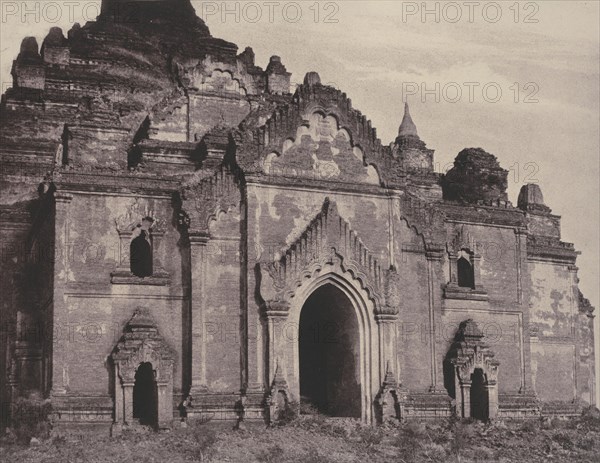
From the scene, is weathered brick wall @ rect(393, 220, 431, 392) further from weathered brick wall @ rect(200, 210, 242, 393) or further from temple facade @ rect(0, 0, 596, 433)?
weathered brick wall @ rect(200, 210, 242, 393)

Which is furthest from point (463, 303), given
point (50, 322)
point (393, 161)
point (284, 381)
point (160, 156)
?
point (50, 322)

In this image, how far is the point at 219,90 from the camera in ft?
104

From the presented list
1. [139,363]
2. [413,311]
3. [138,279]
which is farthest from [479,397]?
[138,279]

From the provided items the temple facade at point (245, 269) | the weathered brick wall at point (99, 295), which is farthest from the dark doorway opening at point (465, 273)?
the weathered brick wall at point (99, 295)

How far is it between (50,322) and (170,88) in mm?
11420

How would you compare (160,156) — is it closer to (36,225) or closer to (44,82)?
(36,225)

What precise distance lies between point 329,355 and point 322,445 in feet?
15.9

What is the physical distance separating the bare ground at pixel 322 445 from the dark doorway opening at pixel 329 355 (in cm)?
145

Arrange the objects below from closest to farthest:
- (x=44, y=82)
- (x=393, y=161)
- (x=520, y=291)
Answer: (x=393, y=161) < (x=520, y=291) < (x=44, y=82)

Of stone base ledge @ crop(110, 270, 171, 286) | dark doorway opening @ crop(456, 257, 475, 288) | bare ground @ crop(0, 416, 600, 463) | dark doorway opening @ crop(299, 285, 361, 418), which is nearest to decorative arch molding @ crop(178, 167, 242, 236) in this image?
stone base ledge @ crop(110, 270, 171, 286)

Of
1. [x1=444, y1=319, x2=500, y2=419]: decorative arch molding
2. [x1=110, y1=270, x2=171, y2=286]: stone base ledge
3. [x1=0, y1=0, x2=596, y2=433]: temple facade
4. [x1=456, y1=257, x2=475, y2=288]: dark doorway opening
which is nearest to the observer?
[x1=0, y1=0, x2=596, y2=433]: temple facade

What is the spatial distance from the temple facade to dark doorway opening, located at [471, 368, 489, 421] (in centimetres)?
5

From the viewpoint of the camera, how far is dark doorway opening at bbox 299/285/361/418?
2683 centimetres

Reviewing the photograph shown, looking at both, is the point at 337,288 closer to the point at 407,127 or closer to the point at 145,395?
the point at 145,395
